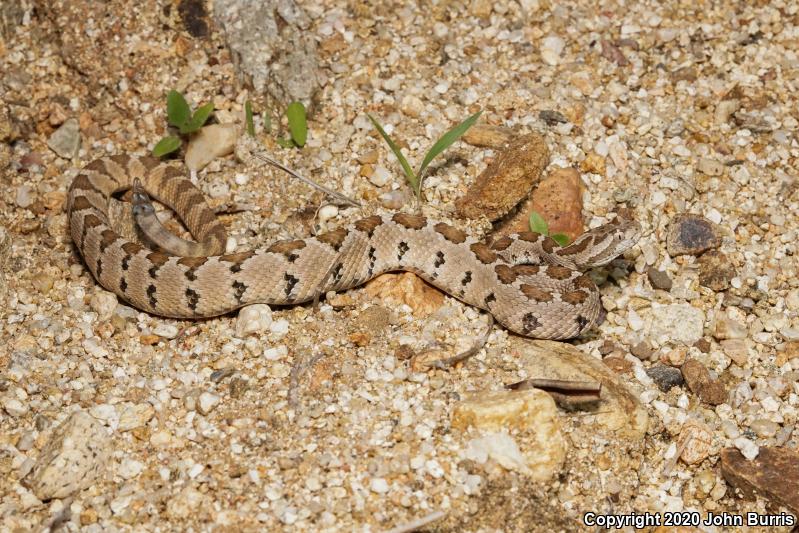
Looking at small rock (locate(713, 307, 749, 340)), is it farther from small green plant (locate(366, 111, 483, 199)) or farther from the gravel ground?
small green plant (locate(366, 111, 483, 199))

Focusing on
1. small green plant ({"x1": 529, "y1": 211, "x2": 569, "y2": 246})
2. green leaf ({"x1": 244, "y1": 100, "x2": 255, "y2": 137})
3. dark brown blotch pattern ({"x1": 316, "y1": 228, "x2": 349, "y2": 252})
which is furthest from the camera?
green leaf ({"x1": 244, "y1": 100, "x2": 255, "y2": 137})

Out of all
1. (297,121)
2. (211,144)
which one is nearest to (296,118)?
(297,121)

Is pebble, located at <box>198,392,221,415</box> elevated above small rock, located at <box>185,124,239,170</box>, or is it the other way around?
small rock, located at <box>185,124,239,170</box>

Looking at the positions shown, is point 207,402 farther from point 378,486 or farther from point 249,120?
point 249,120

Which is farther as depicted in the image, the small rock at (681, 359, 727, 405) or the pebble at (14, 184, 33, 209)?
the pebble at (14, 184, 33, 209)

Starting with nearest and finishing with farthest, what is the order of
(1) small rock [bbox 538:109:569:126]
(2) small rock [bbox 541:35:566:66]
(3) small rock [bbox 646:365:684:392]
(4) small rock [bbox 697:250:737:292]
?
(3) small rock [bbox 646:365:684:392] → (4) small rock [bbox 697:250:737:292] → (1) small rock [bbox 538:109:569:126] → (2) small rock [bbox 541:35:566:66]

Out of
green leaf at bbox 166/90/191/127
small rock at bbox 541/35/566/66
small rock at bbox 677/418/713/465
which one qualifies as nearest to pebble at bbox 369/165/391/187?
green leaf at bbox 166/90/191/127

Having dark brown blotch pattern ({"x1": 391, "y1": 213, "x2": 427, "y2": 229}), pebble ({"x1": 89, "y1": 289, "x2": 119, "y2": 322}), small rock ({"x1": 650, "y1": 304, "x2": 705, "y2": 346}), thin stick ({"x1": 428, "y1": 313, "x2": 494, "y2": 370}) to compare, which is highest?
dark brown blotch pattern ({"x1": 391, "y1": 213, "x2": 427, "y2": 229})

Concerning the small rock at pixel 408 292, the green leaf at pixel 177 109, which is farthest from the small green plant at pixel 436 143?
the green leaf at pixel 177 109
